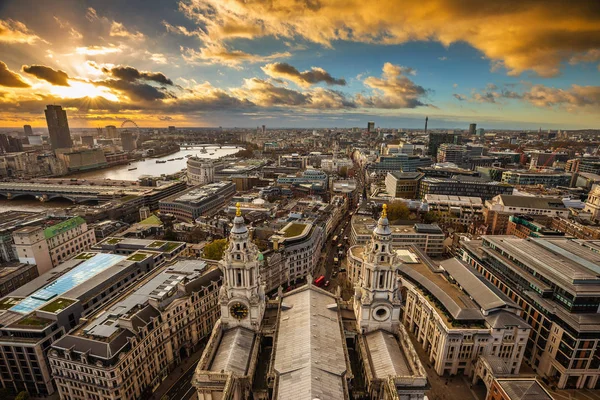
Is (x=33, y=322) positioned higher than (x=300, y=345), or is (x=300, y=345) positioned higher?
(x=300, y=345)

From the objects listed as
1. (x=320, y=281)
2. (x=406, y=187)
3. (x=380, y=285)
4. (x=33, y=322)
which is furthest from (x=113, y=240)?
(x=406, y=187)

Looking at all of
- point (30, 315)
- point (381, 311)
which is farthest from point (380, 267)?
point (30, 315)

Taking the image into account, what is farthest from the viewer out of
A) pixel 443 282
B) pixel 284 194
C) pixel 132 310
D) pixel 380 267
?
pixel 284 194

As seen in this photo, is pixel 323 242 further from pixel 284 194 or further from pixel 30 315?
pixel 30 315

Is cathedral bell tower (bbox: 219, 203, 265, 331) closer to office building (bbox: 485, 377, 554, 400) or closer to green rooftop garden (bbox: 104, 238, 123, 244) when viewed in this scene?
office building (bbox: 485, 377, 554, 400)

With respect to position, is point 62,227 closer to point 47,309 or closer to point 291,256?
point 47,309

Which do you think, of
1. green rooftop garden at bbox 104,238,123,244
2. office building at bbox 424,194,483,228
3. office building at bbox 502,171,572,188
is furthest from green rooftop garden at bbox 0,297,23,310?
office building at bbox 502,171,572,188
